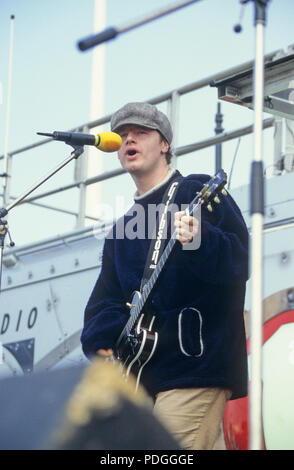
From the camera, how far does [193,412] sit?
3.07 meters

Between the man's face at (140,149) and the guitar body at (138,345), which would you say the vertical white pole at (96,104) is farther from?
the guitar body at (138,345)

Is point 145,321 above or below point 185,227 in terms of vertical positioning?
below

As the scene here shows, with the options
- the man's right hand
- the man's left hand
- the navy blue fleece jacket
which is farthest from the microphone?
the man's right hand

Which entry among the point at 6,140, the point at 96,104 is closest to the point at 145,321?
the point at 6,140

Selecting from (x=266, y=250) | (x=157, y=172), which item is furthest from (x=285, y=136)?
(x=157, y=172)

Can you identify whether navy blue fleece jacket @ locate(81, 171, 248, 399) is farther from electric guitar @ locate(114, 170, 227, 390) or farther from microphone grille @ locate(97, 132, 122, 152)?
microphone grille @ locate(97, 132, 122, 152)

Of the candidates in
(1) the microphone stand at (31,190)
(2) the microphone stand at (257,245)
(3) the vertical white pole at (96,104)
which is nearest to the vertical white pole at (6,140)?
(3) the vertical white pole at (96,104)

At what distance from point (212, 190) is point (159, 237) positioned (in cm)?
38

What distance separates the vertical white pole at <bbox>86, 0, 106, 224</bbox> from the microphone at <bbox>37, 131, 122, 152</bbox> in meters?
2.37

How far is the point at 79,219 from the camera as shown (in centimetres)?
634

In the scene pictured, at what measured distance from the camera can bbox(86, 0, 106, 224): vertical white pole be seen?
20.8ft

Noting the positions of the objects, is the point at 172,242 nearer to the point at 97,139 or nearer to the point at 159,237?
the point at 159,237

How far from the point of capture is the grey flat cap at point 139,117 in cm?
354

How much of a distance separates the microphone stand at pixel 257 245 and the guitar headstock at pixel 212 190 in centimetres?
92
